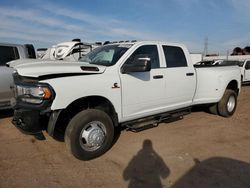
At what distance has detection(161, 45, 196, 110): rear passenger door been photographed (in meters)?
5.61

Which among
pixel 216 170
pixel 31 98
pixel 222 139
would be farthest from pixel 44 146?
pixel 222 139

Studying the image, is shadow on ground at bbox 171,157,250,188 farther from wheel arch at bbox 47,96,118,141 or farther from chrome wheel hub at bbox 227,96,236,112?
chrome wheel hub at bbox 227,96,236,112

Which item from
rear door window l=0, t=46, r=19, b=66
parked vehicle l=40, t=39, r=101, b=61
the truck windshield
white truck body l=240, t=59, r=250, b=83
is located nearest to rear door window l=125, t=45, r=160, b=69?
the truck windshield

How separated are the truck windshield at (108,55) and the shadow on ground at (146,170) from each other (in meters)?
1.74

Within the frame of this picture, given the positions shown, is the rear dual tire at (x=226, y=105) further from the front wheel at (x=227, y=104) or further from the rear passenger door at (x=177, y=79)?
the rear passenger door at (x=177, y=79)

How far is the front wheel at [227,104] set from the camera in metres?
7.20

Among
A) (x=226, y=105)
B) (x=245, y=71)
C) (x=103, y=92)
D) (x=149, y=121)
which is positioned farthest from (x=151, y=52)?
(x=245, y=71)

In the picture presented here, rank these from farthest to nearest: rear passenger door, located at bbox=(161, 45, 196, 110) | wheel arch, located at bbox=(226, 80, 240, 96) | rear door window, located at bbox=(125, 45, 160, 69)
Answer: wheel arch, located at bbox=(226, 80, 240, 96) → rear passenger door, located at bbox=(161, 45, 196, 110) → rear door window, located at bbox=(125, 45, 160, 69)

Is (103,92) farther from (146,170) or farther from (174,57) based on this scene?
(174,57)

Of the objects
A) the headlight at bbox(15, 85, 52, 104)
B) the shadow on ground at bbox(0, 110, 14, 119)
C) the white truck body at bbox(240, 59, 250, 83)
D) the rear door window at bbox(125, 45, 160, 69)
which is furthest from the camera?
the white truck body at bbox(240, 59, 250, 83)

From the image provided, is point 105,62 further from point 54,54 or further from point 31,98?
point 54,54

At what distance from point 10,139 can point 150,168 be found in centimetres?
300

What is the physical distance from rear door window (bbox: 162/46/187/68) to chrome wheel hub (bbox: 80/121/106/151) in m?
2.14

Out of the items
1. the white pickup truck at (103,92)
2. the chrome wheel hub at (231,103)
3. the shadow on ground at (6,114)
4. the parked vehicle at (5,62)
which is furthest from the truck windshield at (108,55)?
the chrome wheel hub at (231,103)
